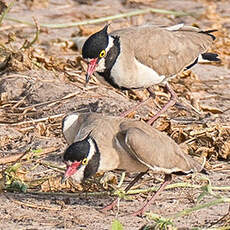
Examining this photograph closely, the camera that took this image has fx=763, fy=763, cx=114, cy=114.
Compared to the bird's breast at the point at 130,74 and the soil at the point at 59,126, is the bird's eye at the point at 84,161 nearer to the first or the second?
the soil at the point at 59,126

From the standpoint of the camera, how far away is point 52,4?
1142 centimetres

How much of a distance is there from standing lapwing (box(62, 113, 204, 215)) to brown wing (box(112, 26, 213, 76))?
1445mm

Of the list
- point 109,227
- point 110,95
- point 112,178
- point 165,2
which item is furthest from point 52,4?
point 109,227

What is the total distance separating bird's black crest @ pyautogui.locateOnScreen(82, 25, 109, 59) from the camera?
20.1ft

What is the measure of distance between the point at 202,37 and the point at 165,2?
4665 millimetres

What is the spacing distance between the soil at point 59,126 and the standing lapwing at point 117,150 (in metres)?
0.28

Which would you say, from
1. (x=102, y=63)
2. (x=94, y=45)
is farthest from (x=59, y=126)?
(x=94, y=45)

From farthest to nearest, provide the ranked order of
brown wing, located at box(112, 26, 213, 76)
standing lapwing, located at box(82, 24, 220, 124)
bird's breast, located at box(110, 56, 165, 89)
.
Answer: brown wing, located at box(112, 26, 213, 76), bird's breast, located at box(110, 56, 165, 89), standing lapwing, located at box(82, 24, 220, 124)

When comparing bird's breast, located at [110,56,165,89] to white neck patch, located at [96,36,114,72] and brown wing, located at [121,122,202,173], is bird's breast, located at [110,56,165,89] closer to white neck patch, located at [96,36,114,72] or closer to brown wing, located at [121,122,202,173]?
white neck patch, located at [96,36,114,72]

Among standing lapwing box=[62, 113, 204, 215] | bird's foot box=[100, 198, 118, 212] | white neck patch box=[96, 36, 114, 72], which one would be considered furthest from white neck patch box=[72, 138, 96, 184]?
white neck patch box=[96, 36, 114, 72]

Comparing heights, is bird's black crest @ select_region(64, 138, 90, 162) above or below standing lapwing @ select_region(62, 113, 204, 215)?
above

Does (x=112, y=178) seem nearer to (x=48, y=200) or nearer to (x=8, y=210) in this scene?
(x=48, y=200)

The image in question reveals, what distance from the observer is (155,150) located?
5031 mm

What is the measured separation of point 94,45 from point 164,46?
890 millimetres
